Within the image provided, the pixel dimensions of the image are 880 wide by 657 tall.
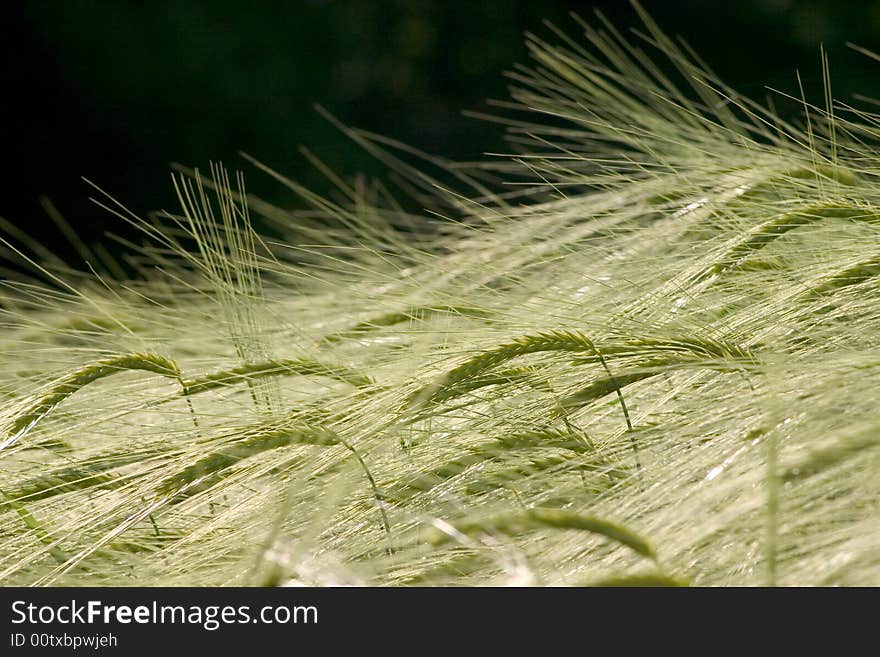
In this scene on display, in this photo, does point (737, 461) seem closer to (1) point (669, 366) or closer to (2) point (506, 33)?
(1) point (669, 366)

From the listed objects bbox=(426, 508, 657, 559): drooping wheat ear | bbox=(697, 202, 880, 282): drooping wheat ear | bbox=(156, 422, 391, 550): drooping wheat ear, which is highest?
bbox=(697, 202, 880, 282): drooping wheat ear

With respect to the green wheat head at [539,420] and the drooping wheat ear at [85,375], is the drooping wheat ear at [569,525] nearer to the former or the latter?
the green wheat head at [539,420]

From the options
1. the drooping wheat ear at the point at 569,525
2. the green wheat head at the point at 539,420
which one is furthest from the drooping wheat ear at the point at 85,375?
the drooping wheat ear at the point at 569,525

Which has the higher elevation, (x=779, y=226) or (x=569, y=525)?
(x=779, y=226)

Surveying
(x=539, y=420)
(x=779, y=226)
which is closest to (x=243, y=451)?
(x=539, y=420)

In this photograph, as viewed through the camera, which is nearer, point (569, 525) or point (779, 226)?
point (569, 525)

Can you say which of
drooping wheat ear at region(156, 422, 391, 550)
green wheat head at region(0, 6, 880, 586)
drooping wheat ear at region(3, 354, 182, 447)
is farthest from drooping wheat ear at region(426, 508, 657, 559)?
drooping wheat ear at region(3, 354, 182, 447)

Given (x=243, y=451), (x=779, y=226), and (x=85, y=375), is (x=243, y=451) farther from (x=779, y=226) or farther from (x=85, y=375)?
(x=779, y=226)

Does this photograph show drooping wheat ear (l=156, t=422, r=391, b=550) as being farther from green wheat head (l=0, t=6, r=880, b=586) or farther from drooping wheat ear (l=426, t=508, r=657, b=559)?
drooping wheat ear (l=426, t=508, r=657, b=559)
